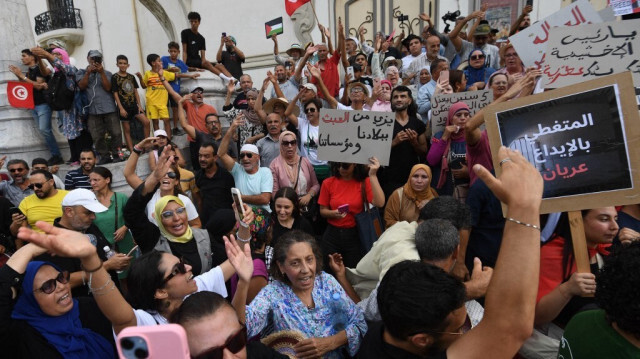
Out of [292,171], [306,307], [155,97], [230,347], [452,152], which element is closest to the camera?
[230,347]

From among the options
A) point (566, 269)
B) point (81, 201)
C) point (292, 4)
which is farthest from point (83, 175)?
point (566, 269)

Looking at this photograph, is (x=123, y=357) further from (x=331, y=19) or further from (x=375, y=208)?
(x=331, y=19)

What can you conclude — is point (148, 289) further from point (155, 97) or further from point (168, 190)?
point (155, 97)

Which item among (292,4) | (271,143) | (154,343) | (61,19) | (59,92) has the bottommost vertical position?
(154,343)

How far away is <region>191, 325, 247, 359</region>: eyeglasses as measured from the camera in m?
1.35

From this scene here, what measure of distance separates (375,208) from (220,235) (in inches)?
53.1

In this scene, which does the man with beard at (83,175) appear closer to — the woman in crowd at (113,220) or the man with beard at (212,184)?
the woman in crowd at (113,220)

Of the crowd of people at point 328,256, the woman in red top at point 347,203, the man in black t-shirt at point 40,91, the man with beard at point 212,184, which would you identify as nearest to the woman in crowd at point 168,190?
the crowd of people at point 328,256

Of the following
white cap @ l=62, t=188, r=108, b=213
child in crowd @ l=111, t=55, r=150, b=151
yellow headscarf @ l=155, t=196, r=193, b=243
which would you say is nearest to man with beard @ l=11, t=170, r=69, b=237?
white cap @ l=62, t=188, r=108, b=213

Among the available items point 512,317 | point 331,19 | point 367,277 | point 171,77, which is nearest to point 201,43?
point 171,77

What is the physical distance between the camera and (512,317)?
1.08 metres

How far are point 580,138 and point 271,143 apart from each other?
3.57 meters

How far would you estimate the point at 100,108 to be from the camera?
239 inches

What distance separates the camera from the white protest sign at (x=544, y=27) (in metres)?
3.10
